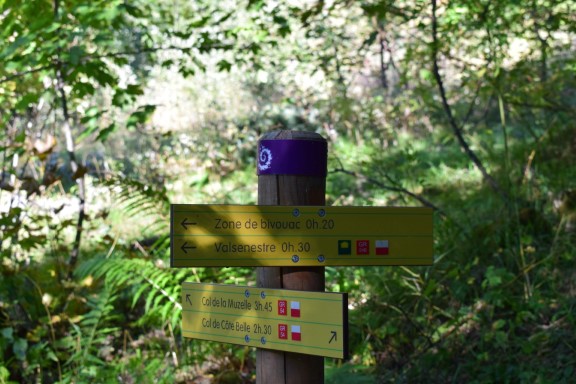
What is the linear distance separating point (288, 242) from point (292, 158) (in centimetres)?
26

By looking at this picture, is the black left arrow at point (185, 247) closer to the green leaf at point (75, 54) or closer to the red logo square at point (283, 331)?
the red logo square at point (283, 331)

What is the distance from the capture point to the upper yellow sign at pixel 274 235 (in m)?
2.23

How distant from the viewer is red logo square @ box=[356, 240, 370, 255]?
7.44 feet

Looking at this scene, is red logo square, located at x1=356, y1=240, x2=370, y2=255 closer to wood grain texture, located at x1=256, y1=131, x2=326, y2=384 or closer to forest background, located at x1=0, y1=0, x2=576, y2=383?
wood grain texture, located at x1=256, y1=131, x2=326, y2=384

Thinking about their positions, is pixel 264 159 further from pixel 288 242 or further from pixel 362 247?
pixel 362 247

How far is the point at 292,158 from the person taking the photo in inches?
88.9

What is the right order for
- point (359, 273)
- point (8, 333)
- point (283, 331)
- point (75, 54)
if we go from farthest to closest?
point (359, 273) < point (8, 333) < point (75, 54) < point (283, 331)

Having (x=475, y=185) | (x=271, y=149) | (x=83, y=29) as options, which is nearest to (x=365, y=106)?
(x=475, y=185)

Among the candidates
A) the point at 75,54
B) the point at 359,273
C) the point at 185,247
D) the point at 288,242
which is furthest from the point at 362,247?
the point at 359,273

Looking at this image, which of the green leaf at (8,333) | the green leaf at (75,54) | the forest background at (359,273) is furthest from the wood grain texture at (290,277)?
the green leaf at (8,333)

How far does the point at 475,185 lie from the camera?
7.30 m

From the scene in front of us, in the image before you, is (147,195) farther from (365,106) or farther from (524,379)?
(365,106)

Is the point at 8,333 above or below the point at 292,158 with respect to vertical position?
below

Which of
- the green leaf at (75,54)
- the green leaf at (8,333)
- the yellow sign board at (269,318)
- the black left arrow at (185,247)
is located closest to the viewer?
the yellow sign board at (269,318)
